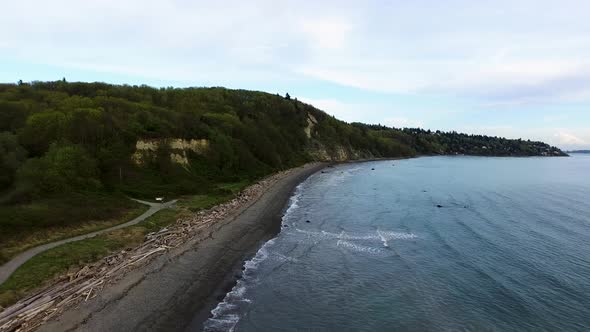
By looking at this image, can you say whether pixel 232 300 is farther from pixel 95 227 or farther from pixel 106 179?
pixel 106 179

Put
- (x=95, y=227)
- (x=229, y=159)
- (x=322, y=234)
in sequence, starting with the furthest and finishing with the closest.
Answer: (x=229, y=159), (x=322, y=234), (x=95, y=227)

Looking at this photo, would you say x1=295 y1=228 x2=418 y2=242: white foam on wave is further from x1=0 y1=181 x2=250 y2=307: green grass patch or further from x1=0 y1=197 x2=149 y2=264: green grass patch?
x1=0 y1=197 x2=149 y2=264: green grass patch

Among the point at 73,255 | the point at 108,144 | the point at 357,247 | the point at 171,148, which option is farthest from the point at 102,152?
the point at 357,247

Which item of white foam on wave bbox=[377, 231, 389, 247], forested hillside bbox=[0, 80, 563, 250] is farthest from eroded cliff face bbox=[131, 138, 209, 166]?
white foam on wave bbox=[377, 231, 389, 247]

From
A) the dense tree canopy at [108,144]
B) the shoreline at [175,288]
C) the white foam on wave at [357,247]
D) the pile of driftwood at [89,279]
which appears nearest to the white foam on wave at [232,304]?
the shoreline at [175,288]

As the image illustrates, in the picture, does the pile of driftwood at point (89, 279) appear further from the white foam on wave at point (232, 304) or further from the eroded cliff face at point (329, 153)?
the eroded cliff face at point (329, 153)

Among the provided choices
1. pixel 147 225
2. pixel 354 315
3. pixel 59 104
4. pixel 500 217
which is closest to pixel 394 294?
pixel 354 315
